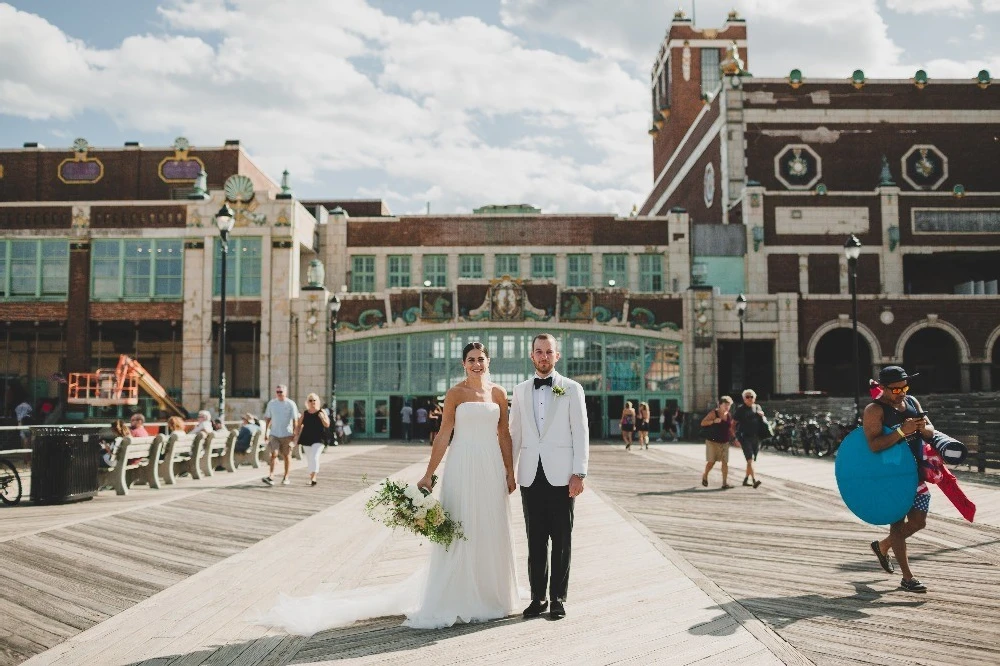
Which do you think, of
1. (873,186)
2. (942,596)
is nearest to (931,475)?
(942,596)

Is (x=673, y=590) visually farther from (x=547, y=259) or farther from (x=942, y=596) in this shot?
(x=547, y=259)

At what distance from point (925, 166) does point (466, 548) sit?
4622cm

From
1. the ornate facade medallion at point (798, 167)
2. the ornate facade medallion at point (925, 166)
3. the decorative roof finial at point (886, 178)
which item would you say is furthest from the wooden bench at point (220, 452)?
the ornate facade medallion at point (925, 166)

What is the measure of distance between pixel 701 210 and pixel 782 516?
4119 cm

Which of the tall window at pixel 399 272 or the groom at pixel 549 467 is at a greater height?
the tall window at pixel 399 272

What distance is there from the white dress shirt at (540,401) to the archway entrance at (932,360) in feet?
124

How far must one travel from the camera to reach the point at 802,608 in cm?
638

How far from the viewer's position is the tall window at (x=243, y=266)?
37.3m

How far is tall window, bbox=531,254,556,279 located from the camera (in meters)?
40.8

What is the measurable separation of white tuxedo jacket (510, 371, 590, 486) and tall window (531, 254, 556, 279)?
34.5m

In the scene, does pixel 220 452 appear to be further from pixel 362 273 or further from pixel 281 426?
pixel 362 273

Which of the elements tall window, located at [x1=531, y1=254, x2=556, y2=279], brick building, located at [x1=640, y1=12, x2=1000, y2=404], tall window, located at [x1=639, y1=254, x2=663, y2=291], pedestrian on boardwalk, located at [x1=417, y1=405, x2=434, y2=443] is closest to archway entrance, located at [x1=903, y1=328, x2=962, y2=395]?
brick building, located at [x1=640, y1=12, x2=1000, y2=404]

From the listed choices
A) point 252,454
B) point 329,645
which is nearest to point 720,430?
point 329,645

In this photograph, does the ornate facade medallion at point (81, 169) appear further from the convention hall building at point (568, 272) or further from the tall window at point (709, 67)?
the tall window at point (709, 67)
